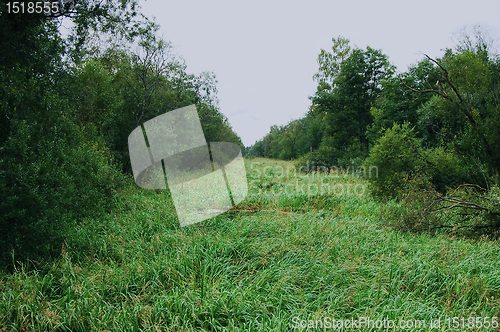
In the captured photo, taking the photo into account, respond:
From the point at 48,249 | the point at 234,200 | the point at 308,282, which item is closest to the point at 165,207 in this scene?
the point at 234,200

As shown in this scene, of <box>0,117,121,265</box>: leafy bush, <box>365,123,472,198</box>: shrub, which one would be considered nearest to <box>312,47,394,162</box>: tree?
<box>365,123,472,198</box>: shrub

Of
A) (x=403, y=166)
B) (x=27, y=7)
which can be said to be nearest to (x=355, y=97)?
(x=403, y=166)

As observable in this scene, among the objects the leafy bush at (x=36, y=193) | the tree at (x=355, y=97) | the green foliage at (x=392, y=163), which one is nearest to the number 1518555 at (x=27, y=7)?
the leafy bush at (x=36, y=193)

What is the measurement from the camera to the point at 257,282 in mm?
3504

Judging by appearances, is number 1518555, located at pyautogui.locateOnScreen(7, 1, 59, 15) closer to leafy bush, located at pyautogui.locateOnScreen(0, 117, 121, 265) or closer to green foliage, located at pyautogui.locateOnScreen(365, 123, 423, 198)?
leafy bush, located at pyautogui.locateOnScreen(0, 117, 121, 265)

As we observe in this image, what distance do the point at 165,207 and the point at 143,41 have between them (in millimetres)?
9518

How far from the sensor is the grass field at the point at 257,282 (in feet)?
9.75

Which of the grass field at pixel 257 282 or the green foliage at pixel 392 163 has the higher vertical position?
the green foliage at pixel 392 163

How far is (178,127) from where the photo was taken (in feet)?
41.5

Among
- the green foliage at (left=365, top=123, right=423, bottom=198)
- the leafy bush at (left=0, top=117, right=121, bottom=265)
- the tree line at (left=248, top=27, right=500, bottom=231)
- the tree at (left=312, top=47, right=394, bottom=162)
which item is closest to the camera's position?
the leafy bush at (left=0, top=117, right=121, bottom=265)

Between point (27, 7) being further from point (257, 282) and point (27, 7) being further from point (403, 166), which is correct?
point (403, 166)

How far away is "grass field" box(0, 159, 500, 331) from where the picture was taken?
2.97m

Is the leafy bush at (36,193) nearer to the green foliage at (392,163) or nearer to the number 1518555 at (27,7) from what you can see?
the number 1518555 at (27,7)

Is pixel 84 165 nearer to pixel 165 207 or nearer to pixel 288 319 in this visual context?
pixel 165 207
